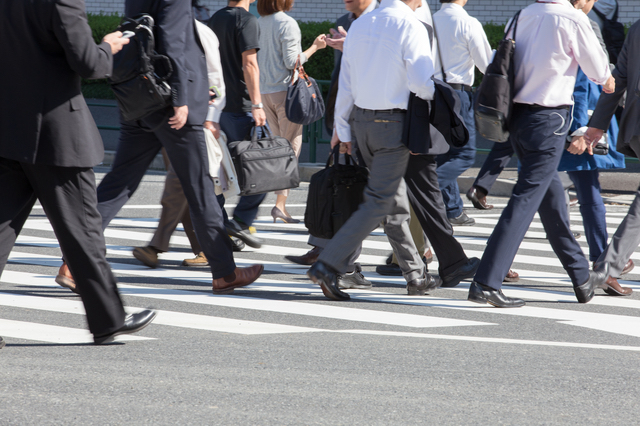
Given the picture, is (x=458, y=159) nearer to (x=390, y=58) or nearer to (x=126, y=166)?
(x=390, y=58)

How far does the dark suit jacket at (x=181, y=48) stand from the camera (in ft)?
18.9

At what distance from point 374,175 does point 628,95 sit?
67.6 inches

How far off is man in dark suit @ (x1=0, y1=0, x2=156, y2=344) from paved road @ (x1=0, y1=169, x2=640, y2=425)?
0.47 m

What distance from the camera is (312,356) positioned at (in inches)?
185

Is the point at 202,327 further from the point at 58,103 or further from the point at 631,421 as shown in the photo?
the point at 631,421

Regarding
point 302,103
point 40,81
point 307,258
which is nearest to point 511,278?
point 307,258

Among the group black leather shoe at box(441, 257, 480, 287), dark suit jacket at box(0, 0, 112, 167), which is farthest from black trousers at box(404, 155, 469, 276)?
dark suit jacket at box(0, 0, 112, 167)

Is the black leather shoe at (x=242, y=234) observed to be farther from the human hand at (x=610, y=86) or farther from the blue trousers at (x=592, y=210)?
the human hand at (x=610, y=86)

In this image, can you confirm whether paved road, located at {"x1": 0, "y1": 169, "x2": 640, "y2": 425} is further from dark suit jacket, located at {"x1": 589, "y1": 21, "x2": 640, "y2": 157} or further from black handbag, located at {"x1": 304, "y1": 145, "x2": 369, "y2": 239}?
dark suit jacket, located at {"x1": 589, "y1": 21, "x2": 640, "y2": 157}

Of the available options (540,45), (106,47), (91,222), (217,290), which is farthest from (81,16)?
(540,45)

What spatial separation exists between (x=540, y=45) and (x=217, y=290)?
7.84 ft

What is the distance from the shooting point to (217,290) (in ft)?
20.5

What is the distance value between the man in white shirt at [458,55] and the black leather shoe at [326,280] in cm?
266

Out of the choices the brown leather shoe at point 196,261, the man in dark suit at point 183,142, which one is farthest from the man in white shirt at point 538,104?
the brown leather shoe at point 196,261
